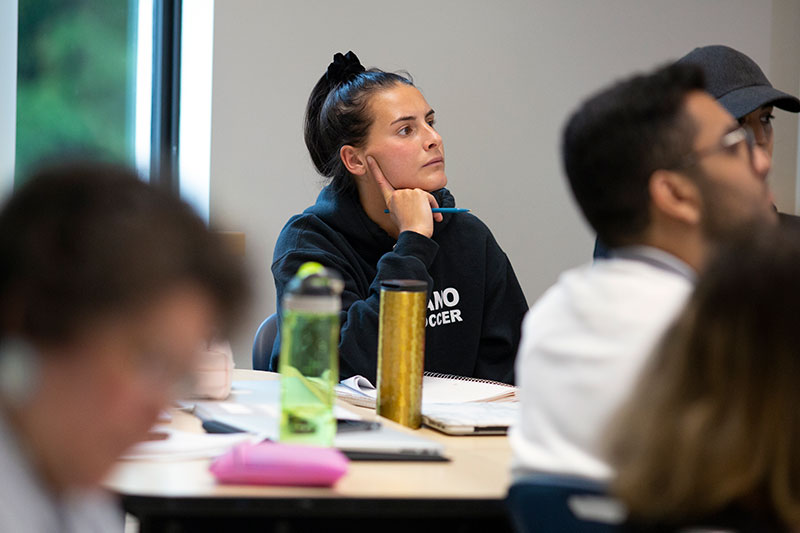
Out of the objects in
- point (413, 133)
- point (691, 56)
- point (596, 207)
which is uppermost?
point (691, 56)

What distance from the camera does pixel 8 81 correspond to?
3334 mm

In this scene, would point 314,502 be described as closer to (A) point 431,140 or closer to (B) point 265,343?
(B) point 265,343

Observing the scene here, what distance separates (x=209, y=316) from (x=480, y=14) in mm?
2985

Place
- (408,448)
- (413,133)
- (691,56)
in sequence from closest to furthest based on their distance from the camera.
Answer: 1. (408,448)
2. (691,56)
3. (413,133)

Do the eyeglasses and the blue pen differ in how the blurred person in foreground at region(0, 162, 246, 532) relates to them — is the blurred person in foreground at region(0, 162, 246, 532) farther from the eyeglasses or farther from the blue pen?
the blue pen

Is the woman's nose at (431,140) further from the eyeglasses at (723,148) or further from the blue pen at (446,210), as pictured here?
the eyeglasses at (723,148)

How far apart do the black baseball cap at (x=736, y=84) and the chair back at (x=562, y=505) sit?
1230mm

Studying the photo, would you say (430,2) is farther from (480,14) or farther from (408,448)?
(408,448)

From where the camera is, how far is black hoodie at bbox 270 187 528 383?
2.27 m

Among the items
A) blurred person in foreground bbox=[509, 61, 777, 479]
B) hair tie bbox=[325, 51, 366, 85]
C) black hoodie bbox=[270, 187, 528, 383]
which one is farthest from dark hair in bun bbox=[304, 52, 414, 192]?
blurred person in foreground bbox=[509, 61, 777, 479]

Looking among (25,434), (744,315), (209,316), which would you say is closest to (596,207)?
(744,315)

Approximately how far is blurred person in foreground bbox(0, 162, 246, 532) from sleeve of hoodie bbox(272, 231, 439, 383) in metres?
1.31

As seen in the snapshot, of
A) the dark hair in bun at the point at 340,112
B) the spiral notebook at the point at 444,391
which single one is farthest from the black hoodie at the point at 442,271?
the spiral notebook at the point at 444,391

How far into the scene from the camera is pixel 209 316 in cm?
73
